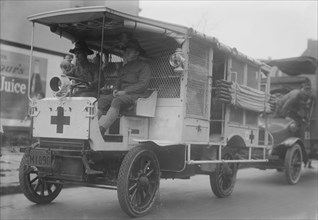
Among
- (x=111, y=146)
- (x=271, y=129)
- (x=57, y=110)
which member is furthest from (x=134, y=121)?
(x=271, y=129)

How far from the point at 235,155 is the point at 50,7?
193 inches

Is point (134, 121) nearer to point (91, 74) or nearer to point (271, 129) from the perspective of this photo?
point (91, 74)

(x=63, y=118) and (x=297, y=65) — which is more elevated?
(x=297, y=65)

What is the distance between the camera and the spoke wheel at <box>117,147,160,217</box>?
5.33m

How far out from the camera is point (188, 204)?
271 inches

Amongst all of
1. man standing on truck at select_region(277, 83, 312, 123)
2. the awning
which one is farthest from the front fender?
the awning

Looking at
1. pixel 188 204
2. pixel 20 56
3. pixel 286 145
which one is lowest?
pixel 188 204

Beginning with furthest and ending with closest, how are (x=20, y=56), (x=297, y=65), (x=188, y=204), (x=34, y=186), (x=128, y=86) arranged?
(x=297, y=65)
(x=20, y=56)
(x=188, y=204)
(x=34, y=186)
(x=128, y=86)

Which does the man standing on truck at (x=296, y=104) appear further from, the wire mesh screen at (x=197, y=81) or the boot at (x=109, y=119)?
the boot at (x=109, y=119)

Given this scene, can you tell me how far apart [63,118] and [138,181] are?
1.24 m

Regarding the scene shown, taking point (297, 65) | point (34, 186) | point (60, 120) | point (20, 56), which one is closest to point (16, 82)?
point (20, 56)

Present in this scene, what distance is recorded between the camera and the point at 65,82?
5.94 metres

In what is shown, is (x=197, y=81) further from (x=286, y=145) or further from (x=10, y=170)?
(x=286, y=145)

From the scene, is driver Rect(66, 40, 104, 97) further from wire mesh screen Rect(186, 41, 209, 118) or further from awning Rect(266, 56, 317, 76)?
awning Rect(266, 56, 317, 76)
